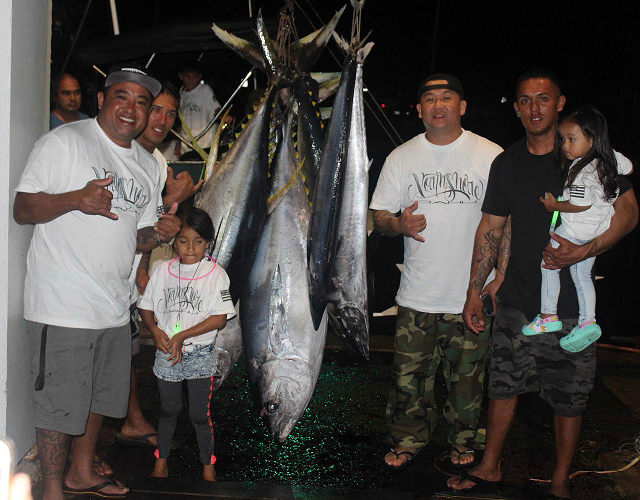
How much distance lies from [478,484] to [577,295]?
3.39 ft

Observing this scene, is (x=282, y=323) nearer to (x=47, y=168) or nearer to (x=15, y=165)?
(x=47, y=168)

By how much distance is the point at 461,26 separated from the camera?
15.7m

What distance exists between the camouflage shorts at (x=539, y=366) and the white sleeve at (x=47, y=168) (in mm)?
2087

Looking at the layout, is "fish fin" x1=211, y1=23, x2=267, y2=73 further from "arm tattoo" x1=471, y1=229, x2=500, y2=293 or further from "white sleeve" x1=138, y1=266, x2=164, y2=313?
"arm tattoo" x1=471, y1=229, x2=500, y2=293

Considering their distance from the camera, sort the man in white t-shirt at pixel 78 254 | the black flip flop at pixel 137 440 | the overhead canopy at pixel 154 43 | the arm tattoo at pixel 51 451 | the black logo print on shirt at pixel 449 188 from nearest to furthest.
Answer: the man in white t-shirt at pixel 78 254 → the arm tattoo at pixel 51 451 → the black logo print on shirt at pixel 449 188 → the black flip flop at pixel 137 440 → the overhead canopy at pixel 154 43

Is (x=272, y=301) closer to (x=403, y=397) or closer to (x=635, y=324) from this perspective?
(x=403, y=397)

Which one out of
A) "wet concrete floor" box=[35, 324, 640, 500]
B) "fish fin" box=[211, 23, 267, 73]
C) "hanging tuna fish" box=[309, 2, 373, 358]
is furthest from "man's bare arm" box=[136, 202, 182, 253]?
"wet concrete floor" box=[35, 324, 640, 500]

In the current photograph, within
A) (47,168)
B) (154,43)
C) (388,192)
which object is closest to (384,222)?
(388,192)

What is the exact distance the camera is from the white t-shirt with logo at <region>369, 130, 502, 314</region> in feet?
11.2

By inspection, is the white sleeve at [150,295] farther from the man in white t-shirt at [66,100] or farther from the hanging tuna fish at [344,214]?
the man in white t-shirt at [66,100]

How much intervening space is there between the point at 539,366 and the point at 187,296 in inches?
65.5

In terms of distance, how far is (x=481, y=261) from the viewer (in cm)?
331

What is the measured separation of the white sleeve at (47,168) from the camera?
102 inches

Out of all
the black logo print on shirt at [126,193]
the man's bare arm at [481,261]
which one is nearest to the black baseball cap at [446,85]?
the man's bare arm at [481,261]
